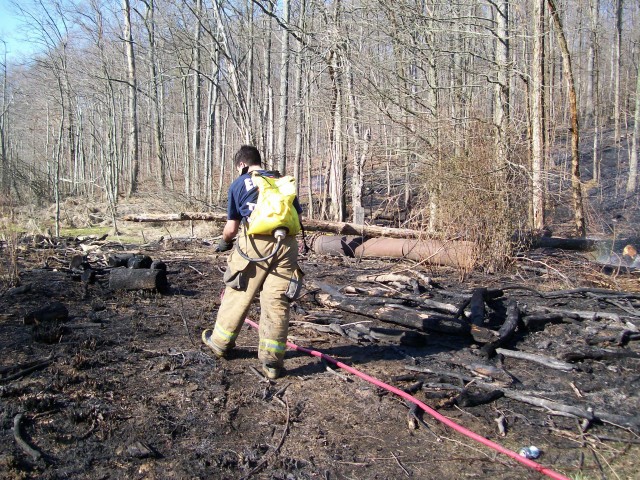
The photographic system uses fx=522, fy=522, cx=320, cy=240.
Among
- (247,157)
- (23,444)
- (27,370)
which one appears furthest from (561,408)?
(27,370)

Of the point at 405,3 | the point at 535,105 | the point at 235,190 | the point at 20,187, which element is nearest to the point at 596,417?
the point at 235,190

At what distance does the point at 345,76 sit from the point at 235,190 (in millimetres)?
8798

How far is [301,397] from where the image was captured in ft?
12.9

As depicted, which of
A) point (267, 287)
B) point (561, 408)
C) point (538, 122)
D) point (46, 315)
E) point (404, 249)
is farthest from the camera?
point (538, 122)

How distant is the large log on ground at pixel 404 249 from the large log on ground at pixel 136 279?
3.72 meters

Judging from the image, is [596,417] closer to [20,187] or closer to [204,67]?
[20,187]

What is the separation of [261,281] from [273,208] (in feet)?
2.10

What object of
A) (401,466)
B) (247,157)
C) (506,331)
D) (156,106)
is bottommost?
(401,466)

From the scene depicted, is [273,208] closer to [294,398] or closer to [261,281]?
[261,281]

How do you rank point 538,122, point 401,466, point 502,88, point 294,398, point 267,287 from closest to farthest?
point 401,466 → point 294,398 → point 267,287 → point 502,88 → point 538,122

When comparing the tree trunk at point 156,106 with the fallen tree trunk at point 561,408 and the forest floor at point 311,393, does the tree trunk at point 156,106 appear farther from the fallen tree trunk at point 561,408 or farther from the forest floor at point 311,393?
the fallen tree trunk at point 561,408

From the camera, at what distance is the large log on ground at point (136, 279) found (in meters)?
6.71

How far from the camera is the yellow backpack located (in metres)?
4.04

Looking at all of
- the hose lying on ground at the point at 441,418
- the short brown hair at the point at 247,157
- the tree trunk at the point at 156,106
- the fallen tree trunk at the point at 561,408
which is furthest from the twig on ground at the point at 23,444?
the tree trunk at the point at 156,106
